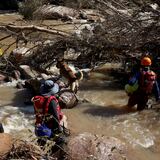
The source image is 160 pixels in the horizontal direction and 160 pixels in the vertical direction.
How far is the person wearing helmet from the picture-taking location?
9336mm

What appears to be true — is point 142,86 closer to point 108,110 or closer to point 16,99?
point 108,110

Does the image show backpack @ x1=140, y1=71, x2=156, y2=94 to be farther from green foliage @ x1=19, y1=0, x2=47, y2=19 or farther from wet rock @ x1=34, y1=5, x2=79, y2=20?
green foliage @ x1=19, y1=0, x2=47, y2=19

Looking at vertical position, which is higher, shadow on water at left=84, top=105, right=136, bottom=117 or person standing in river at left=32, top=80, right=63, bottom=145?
person standing in river at left=32, top=80, right=63, bottom=145

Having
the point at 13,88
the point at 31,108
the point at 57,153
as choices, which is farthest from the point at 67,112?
the point at 57,153

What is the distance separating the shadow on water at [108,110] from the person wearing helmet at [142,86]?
18 cm

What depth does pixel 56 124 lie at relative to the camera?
6836 millimetres

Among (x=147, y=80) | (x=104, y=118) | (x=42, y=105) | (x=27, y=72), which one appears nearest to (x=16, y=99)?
(x=27, y=72)

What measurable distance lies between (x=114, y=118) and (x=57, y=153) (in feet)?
11.9

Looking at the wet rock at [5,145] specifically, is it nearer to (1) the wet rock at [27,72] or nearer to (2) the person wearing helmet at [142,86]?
(2) the person wearing helmet at [142,86]

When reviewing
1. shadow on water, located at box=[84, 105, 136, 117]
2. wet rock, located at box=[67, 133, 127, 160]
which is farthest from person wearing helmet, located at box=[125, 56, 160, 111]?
wet rock, located at box=[67, 133, 127, 160]

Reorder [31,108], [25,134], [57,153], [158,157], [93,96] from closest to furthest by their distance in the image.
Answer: [57,153]
[158,157]
[25,134]
[31,108]
[93,96]

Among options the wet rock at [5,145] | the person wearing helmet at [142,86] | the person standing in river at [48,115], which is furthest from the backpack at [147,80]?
the wet rock at [5,145]

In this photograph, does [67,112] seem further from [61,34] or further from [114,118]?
[61,34]

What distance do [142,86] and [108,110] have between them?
1.05 metres
